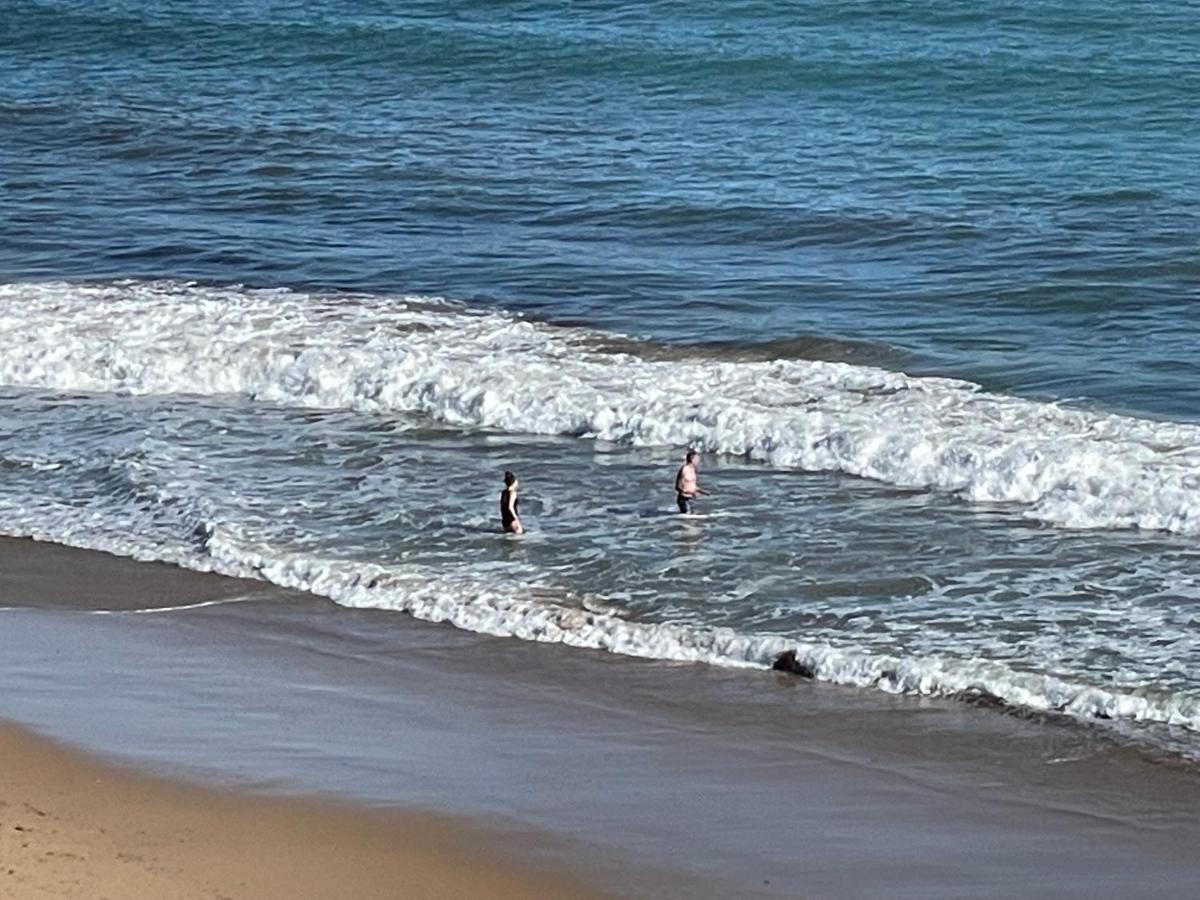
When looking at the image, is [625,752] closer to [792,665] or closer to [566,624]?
[792,665]

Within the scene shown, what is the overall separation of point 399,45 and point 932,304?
16.8 m

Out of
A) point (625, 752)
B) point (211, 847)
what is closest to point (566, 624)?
point (625, 752)

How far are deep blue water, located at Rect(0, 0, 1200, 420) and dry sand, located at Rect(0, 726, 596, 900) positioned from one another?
9.48 meters

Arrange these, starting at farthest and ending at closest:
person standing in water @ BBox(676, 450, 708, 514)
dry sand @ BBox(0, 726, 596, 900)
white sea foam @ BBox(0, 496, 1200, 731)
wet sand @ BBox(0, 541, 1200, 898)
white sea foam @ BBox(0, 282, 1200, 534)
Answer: white sea foam @ BBox(0, 282, 1200, 534)
person standing in water @ BBox(676, 450, 708, 514)
white sea foam @ BBox(0, 496, 1200, 731)
wet sand @ BBox(0, 541, 1200, 898)
dry sand @ BBox(0, 726, 596, 900)

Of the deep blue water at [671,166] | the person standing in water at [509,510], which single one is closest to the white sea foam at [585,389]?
the deep blue water at [671,166]

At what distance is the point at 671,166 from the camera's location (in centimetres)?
2720

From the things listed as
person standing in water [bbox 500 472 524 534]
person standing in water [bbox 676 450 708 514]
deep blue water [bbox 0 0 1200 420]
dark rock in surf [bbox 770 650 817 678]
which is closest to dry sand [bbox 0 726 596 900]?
dark rock in surf [bbox 770 650 817 678]

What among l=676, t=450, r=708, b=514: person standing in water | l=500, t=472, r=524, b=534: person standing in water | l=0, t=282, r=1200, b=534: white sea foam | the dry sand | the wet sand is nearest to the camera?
the dry sand

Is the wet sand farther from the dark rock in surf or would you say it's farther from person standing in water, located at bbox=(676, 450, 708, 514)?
person standing in water, located at bbox=(676, 450, 708, 514)

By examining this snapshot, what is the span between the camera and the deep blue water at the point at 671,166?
2103cm

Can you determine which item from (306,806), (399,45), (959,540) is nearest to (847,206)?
(959,540)

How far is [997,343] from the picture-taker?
1967 cm

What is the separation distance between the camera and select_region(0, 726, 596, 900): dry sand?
9.34 m

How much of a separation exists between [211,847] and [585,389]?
361 inches
